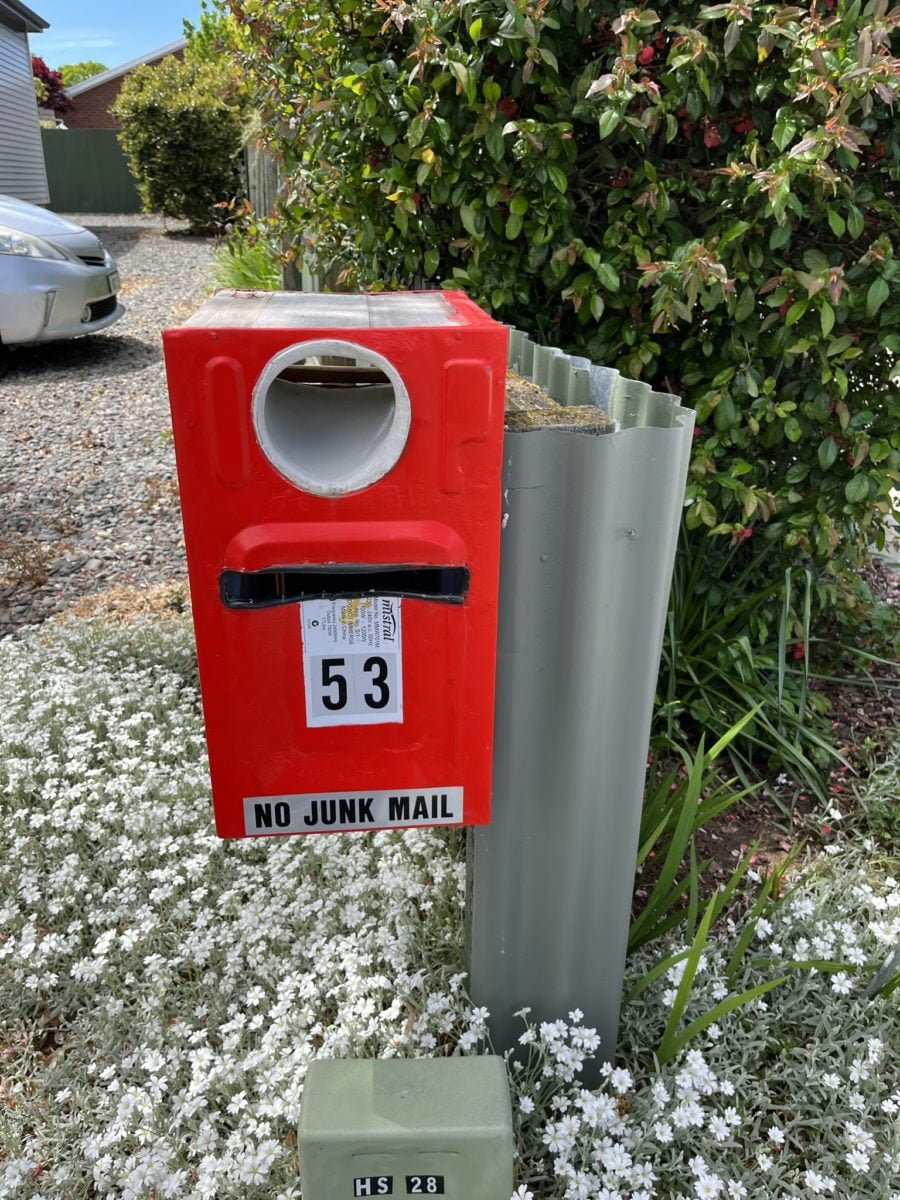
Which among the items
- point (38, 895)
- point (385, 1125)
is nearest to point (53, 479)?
point (38, 895)

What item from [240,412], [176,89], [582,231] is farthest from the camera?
[176,89]

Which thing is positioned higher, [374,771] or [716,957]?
[374,771]

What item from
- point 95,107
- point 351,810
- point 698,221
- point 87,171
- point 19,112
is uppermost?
point 95,107

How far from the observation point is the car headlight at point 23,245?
272 inches

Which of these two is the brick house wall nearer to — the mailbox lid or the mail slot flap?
the mail slot flap

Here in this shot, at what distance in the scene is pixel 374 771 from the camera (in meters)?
1.49

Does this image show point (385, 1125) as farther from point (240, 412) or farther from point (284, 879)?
point (240, 412)

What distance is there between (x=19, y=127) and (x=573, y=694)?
2312 cm

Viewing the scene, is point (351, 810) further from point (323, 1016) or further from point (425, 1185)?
point (323, 1016)

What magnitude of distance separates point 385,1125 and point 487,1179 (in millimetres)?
187

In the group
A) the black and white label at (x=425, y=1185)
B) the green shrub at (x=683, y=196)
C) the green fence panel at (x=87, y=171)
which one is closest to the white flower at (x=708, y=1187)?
the black and white label at (x=425, y=1185)

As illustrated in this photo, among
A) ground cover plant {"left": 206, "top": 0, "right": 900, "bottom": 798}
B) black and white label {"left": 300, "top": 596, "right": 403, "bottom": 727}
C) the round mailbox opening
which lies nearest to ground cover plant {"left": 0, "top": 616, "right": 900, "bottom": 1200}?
black and white label {"left": 300, "top": 596, "right": 403, "bottom": 727}

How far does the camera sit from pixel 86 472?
545 centimetres

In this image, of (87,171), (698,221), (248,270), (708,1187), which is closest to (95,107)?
(87,171)
